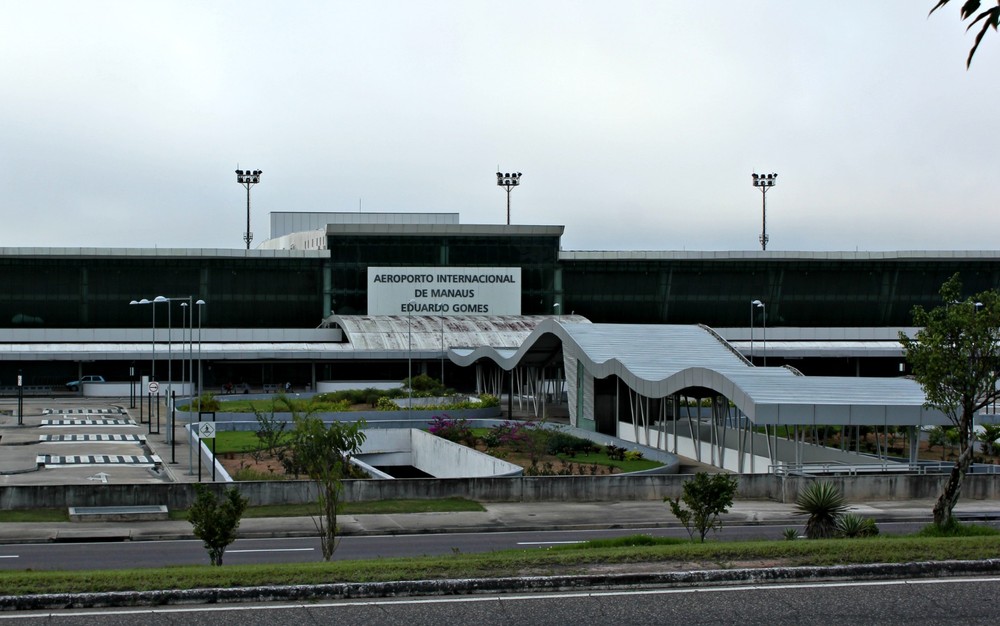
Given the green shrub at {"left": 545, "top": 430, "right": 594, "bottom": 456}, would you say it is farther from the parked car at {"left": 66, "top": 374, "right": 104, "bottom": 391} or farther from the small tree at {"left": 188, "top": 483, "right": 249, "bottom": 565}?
the parked car at {"left": 66, "top": 374, "right": 104, "bottom": 391}

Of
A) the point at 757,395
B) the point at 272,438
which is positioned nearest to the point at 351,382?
the point at 272,438

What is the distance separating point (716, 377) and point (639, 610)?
88.1ft

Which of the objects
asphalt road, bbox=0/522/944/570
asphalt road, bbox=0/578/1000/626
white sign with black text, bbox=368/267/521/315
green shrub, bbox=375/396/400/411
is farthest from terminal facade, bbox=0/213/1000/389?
asphalt road, bbox=0/578/1000/626

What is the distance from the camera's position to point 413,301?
10525cm

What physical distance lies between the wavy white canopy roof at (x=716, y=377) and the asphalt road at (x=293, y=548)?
6.83 meters

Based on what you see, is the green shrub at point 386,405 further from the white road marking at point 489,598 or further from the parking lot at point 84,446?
the white road marking at point 489,598

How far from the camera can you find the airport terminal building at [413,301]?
96062 mm

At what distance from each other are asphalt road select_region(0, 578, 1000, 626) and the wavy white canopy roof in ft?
57.5

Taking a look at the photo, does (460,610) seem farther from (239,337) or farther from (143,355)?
(239,337)

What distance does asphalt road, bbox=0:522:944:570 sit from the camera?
2497cm

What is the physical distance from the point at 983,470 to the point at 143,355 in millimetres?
67284

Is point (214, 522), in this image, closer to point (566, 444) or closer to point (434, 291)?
point (566, 444)

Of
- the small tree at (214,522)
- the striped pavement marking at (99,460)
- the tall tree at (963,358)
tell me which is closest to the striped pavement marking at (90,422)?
the striped pavement marking at (99,460)

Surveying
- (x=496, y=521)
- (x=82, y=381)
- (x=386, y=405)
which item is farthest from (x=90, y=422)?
(x=496, y=521)
